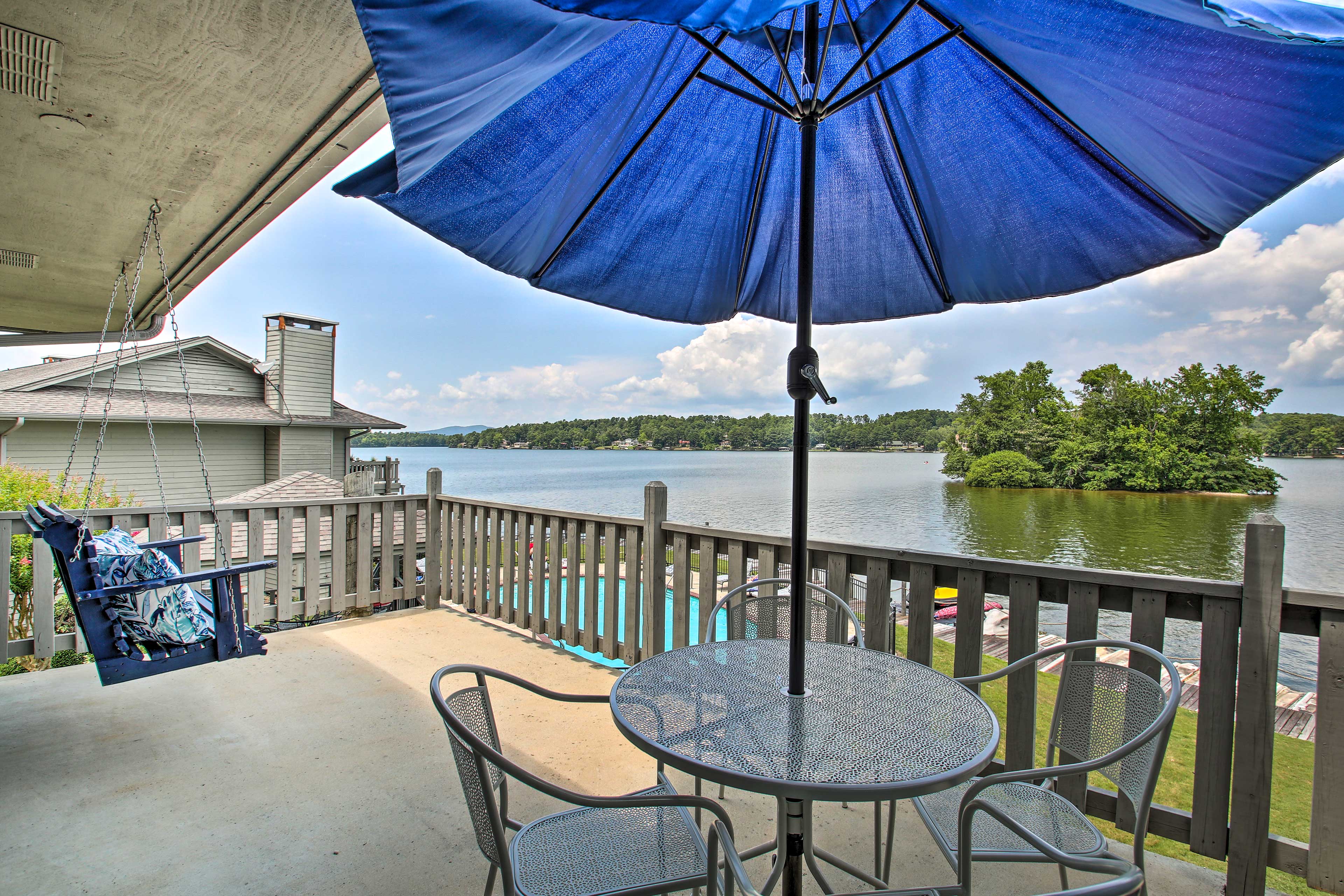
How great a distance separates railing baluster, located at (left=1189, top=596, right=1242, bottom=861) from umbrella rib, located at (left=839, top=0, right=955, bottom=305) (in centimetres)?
128

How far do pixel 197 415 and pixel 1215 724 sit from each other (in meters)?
13.6

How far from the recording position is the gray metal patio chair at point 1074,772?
122cm

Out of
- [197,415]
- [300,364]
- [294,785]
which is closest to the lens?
[294,785]

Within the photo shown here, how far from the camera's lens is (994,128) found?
5.70ft

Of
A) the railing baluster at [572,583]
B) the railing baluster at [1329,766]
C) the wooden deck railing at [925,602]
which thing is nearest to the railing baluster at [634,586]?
the wooden deck railing at [925,602]

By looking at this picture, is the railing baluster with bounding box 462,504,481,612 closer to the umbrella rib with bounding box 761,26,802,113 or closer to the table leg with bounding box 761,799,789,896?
the table leg with bounding box 761,799,789,896

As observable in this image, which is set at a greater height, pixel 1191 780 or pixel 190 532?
pixel 190 532

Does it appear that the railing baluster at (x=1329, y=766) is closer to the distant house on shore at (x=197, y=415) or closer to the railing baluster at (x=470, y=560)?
the railing baluster at (x=470, y=560)

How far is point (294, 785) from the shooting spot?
88.7 inches

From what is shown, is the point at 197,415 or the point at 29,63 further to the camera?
the point at 197,415

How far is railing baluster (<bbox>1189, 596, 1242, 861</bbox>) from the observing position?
171 centimetres

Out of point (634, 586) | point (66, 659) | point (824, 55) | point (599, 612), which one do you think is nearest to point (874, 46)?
point (824, 55)

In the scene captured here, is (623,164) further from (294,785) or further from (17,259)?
(17,259)

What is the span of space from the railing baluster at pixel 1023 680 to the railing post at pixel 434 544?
3.78m
